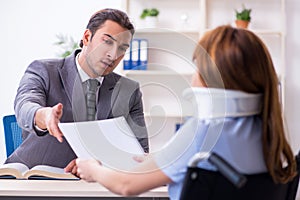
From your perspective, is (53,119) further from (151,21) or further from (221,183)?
(151,21)

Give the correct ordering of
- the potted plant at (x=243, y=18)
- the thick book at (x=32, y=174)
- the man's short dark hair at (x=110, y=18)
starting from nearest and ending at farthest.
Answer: the thick book at (x=32, y=174) < the man's short dark hair at (x=110, y=18) < the potted plant at (x=243, y=18)

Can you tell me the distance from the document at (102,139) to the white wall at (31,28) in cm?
241

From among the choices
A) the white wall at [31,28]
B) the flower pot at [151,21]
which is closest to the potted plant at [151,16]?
the flower pot at [151,21]

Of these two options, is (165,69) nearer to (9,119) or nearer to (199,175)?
(199,175)

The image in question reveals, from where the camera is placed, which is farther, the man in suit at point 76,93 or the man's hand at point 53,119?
the man in suit at point 76,93

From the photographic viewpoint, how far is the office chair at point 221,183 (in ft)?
3.13

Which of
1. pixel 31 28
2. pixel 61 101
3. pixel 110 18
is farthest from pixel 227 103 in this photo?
pixel 31 28

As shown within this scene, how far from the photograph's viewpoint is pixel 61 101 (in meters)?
1.94

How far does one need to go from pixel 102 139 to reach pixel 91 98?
222 mm

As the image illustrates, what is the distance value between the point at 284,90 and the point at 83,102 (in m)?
2.40

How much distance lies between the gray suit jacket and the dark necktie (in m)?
0.02

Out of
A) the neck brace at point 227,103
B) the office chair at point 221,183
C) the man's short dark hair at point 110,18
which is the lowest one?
the office chair at point 221,183

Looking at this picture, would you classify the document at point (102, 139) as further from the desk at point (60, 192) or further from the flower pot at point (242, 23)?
the flower pot at point (242, 23)

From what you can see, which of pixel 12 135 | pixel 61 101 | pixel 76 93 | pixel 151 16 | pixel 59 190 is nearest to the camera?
pixel 59 190
